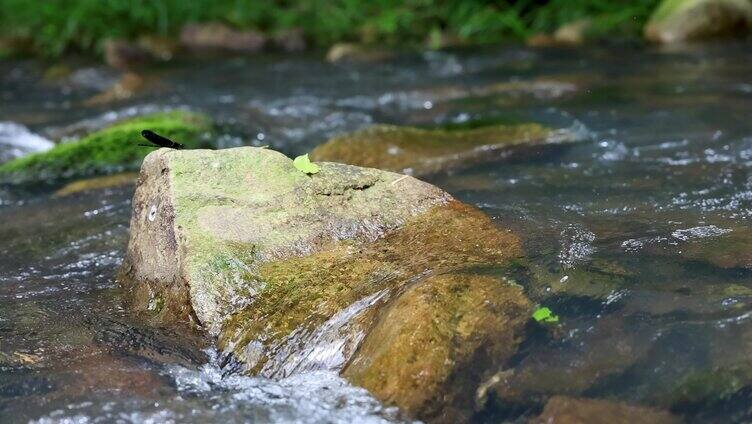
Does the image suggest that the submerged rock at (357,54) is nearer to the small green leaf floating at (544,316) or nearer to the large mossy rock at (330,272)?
the large mossy rock at (330,272)

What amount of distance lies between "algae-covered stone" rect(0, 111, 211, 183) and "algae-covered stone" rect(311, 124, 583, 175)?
3.89ft

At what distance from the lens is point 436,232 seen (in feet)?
10.3

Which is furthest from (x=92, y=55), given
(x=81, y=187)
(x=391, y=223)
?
(x=391, y=223)

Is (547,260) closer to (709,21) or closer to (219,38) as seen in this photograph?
(709,21)

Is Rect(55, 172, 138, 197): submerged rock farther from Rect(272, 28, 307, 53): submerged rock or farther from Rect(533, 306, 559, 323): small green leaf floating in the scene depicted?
Rect(272, 28, 307, 53): submerged rock

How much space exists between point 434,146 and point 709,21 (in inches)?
260

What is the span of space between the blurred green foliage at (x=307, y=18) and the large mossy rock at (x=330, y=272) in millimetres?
9520

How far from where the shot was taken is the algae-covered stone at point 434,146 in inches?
193

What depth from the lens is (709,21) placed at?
1023 cm

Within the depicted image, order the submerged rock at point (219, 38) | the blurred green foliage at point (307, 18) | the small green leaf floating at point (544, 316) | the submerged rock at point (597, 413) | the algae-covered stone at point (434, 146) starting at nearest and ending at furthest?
1. the submerged rock at point (597, 413)
2. the small green leaf floating at point (544, 316)
3. the algae-covered stone at point (434, 146)
4. the blurred green foliage at point (307, 18)
5. the submerged rock at point (219, 38)

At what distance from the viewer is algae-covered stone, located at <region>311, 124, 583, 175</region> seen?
4898 millimetres

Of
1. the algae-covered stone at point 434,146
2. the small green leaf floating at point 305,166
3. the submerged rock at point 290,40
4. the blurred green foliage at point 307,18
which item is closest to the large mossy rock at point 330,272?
the small green leaf floating at point 305,166

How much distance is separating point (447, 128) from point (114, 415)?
12.1 ft

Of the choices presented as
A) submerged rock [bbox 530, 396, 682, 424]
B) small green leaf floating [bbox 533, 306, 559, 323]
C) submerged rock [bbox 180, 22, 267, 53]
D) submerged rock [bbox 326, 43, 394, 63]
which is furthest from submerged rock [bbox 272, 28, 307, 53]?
submerged rock [bbox 530, 396, 682, 424]
